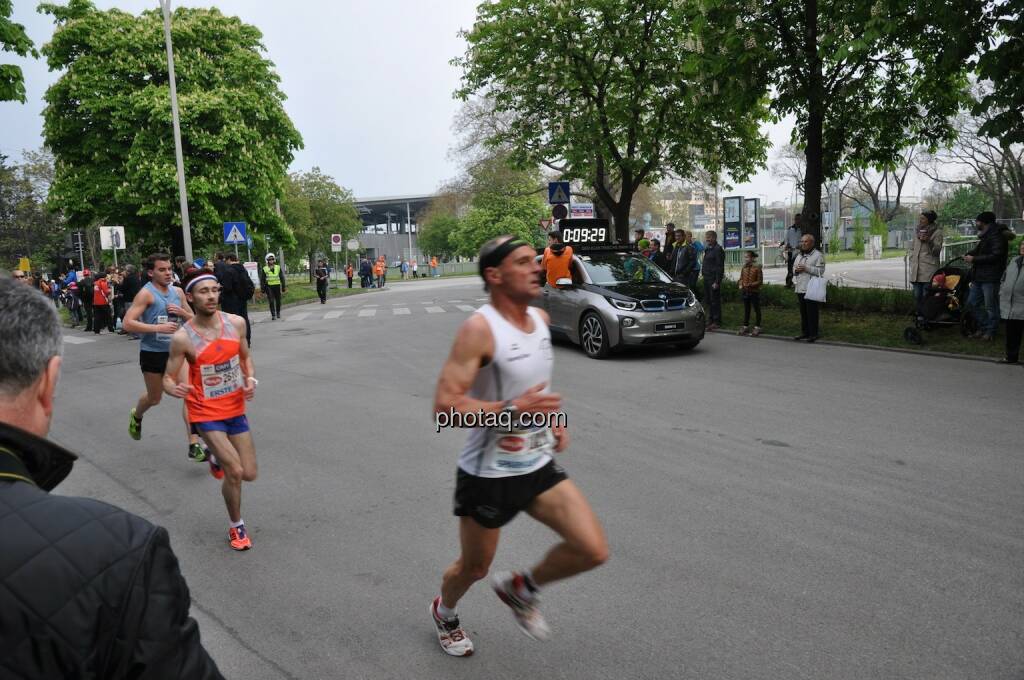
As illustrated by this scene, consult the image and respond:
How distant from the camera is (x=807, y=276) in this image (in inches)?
514

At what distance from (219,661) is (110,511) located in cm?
249

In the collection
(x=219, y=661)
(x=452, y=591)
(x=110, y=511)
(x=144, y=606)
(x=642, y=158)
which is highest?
(x=642, y=158)

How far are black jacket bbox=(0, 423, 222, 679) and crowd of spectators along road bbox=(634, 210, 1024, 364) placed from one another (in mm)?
11021

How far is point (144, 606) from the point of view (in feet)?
4.34

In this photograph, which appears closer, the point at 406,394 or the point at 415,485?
the point at 415,485

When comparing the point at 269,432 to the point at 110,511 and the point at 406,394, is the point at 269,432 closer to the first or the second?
the point at 406,394

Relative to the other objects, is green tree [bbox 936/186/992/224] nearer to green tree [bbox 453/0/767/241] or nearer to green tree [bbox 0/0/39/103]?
green tree [bbox 453/0/767/241]

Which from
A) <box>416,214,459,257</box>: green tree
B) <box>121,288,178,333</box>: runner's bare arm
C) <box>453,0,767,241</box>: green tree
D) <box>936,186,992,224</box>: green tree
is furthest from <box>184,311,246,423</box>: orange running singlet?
<box>936,186,992,224</box>: green tree

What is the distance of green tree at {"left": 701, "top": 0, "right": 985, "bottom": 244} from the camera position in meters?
12.7

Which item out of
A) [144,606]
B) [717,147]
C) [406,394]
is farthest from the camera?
[717,147]

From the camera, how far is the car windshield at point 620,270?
43.0ft

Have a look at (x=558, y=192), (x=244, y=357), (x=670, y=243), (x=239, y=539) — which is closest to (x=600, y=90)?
(x=558, y=192)

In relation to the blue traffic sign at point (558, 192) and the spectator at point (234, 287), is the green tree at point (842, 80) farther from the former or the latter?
the spectator at point (234, 287)

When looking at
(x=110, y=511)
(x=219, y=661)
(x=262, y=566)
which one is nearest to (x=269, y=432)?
(x=262, y=566)
